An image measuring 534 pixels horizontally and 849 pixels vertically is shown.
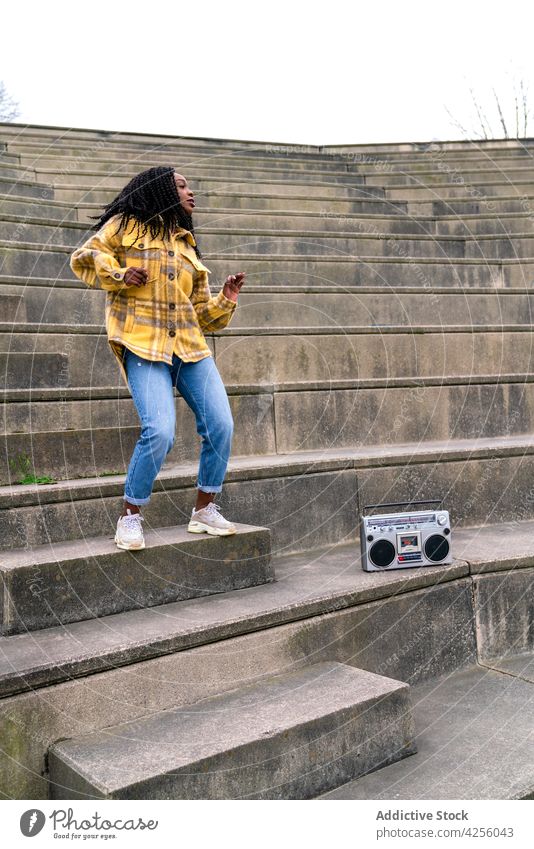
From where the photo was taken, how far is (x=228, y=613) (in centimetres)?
340

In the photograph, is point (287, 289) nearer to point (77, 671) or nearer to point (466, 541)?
point (466, 541)

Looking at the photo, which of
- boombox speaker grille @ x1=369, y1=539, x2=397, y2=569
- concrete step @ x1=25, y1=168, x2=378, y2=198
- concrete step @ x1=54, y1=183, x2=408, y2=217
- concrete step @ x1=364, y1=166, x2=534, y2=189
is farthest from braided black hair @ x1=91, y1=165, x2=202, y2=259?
concrete step @ x1=364, y1=166, x2=534, y2=189

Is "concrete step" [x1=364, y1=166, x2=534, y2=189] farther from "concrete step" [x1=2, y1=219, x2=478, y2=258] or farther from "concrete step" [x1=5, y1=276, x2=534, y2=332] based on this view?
"concrete step" [x1=5, y1=276, x2=534, y2=332]

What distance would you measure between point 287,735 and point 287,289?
4423mm

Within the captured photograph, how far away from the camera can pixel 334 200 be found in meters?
9.14

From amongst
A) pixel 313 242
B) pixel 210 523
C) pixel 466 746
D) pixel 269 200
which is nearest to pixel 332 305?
pixel 313 242

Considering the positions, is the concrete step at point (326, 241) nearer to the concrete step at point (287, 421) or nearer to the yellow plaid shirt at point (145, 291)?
the concrete step at point (287, 421)

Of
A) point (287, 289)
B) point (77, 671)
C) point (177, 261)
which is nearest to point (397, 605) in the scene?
point (77, 671)

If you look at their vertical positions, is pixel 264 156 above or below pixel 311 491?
above

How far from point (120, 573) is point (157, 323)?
1.17 meters

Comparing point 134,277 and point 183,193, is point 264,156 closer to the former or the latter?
point 183,193

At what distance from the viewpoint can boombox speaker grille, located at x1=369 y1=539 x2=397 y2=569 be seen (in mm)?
4082

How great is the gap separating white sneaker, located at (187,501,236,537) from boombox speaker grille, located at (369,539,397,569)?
76 centimetres

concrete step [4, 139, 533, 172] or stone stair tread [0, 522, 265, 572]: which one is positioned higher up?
concrete step [4, 139, 533, 172]
